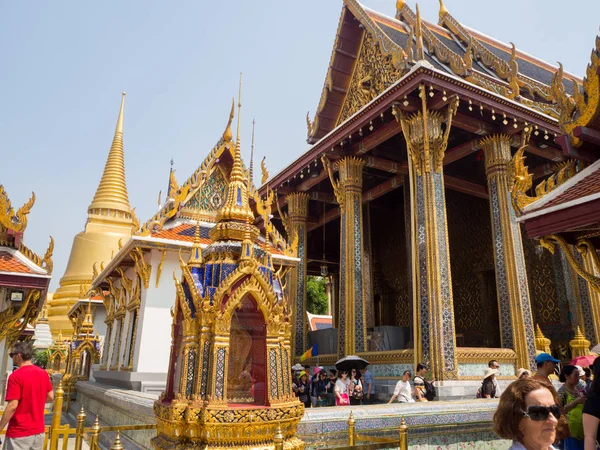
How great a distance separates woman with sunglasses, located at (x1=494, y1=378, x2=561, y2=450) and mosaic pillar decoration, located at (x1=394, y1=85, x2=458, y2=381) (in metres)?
7.03

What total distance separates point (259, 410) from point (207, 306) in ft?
2.47

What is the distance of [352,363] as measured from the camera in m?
10.2

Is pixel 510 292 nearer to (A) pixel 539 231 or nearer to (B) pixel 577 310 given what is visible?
(B) pixel 577 310

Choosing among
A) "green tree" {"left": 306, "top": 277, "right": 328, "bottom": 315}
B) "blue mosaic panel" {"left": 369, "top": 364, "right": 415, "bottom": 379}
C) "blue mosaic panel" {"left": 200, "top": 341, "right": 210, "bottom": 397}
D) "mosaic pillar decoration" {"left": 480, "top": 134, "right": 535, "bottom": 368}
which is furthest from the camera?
"green tree" {"left": 306, "top": 277, "right": 328, "bottom": 315}

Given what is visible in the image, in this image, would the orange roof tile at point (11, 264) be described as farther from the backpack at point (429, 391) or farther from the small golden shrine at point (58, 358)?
the small golden shrine at point (58, 358)

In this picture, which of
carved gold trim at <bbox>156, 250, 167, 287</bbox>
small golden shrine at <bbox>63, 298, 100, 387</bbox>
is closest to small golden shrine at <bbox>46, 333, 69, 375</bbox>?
small golden shrine at <bbox>63, 298, 100, 387</bbox>

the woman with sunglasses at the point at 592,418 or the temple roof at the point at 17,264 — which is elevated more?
the temple roof at the point at 17,264

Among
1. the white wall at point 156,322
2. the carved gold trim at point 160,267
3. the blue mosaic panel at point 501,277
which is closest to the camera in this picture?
the white wall at point 156,322

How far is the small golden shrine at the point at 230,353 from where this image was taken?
3107 mm

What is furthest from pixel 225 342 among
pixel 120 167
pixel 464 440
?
pixel 120 167

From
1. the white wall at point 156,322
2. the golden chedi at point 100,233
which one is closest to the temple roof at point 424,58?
the white wall at point 156,322

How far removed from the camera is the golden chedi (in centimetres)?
2616

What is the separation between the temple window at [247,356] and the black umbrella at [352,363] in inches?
267

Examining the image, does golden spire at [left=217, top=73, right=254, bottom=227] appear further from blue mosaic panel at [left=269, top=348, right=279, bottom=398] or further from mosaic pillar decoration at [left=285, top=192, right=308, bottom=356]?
mosaic pillar decoration at [left=285, top=192, right=308, bottom=356]
